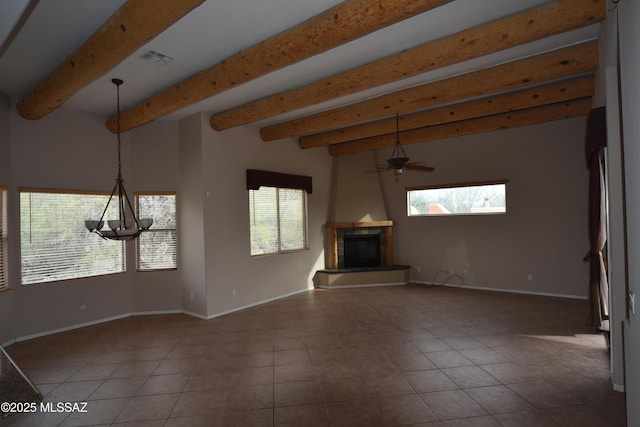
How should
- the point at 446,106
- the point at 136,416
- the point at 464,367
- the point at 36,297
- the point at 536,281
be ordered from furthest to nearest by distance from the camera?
the point at 536,281, the point at 446,106, the point at 36,297, the point at 464,367, the point at 136,416

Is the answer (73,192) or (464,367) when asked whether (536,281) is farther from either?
(73,192)

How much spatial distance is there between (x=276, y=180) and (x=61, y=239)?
3.30 m

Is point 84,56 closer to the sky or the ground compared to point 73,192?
closer to the sky

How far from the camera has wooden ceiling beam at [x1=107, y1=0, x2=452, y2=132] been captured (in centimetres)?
242

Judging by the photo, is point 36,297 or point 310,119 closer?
point 36,297

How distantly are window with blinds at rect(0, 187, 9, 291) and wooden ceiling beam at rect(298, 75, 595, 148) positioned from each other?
4770 millimetres

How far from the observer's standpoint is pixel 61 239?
4867 millimetres

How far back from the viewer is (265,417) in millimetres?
2686

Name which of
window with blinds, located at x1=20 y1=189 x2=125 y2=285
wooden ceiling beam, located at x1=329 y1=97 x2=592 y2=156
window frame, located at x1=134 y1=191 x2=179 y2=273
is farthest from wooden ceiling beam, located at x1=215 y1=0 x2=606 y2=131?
window with blinds, located at x1=20 y1=189 x2=125 y2=285

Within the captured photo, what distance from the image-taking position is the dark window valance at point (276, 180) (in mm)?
6008

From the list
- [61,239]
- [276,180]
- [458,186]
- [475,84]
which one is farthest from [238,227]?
[458,186]

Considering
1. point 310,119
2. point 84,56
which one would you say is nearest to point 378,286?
point 310,119

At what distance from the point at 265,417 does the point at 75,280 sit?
3.87 meters

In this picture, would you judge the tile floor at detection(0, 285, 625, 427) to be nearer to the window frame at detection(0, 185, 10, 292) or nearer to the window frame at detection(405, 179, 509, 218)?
the window frame at detection(0, 185, 10, 292)
